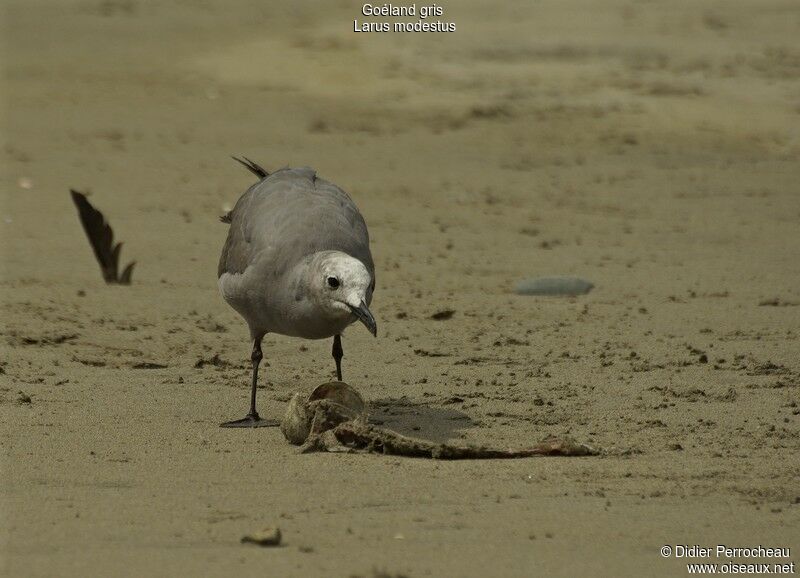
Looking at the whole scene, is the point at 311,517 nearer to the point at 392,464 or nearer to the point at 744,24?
the point at 392,464

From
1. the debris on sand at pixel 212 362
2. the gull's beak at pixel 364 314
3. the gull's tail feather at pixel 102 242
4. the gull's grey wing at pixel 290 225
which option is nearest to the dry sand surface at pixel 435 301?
the debris on sand at pixel 212 362

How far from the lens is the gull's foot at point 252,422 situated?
6.61 m

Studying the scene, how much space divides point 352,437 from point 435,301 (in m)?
3.09

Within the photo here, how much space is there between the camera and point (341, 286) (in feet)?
20.1

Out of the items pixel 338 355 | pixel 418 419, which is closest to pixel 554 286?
pixel 338 355

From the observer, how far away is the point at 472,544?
493 cm

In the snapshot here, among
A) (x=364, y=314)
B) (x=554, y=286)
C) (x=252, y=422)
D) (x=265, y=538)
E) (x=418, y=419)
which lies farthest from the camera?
(x=554, y=286)

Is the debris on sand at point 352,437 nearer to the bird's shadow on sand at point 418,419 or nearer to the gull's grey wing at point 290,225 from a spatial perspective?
the bird's shadow on sand at point 418,419

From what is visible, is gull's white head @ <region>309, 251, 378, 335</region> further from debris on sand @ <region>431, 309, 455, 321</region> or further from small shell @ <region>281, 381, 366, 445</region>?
debris on sand @ <region>431, 309, 455, 321</region>

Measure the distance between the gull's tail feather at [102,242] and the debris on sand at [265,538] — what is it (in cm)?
466

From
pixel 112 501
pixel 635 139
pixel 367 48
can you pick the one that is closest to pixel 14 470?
pixel 112 501

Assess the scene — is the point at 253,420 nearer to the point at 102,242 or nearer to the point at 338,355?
the point at 338,355

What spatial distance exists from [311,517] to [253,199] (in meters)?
2.42

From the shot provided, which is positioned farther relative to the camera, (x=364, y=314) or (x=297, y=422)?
(x=297, y=422)
